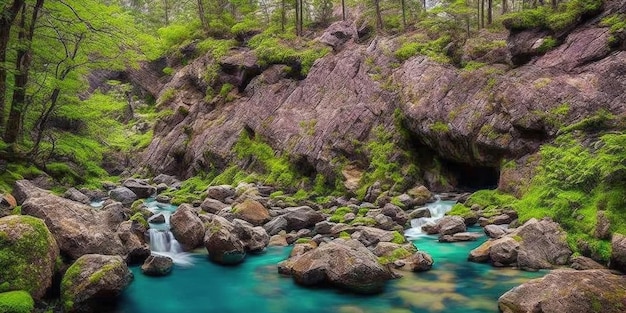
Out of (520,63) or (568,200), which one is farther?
(520,63)

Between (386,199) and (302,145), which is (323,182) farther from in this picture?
(386,199)

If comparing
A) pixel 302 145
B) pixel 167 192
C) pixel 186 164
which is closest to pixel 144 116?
pixel 186 164

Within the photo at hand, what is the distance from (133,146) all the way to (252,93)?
1806cm

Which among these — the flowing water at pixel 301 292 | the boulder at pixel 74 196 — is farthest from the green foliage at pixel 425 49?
the boulder at pixel 74 196

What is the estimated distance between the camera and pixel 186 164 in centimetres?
3900

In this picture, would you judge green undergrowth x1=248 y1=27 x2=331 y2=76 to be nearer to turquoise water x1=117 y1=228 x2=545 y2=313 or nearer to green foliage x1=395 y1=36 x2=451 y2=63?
green foliage x1=395 y1=36 x2=451 y2=63

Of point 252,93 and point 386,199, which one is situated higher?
point 252,93

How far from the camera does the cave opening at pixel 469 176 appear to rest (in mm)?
25839

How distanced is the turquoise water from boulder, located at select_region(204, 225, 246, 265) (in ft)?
1.79

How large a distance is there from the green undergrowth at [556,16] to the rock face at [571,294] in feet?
56.9

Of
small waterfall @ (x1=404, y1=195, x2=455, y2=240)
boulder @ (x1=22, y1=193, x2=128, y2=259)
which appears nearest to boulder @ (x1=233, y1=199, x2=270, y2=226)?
small waterfall @ (x1=404, y1=195, x2=455, y2=240)

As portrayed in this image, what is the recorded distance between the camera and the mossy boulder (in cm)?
995

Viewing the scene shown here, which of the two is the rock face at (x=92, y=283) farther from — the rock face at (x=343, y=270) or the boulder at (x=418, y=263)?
the boulder at (x=418, y=263)

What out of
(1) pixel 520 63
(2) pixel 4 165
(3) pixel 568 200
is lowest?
(3) pixel 568 200
